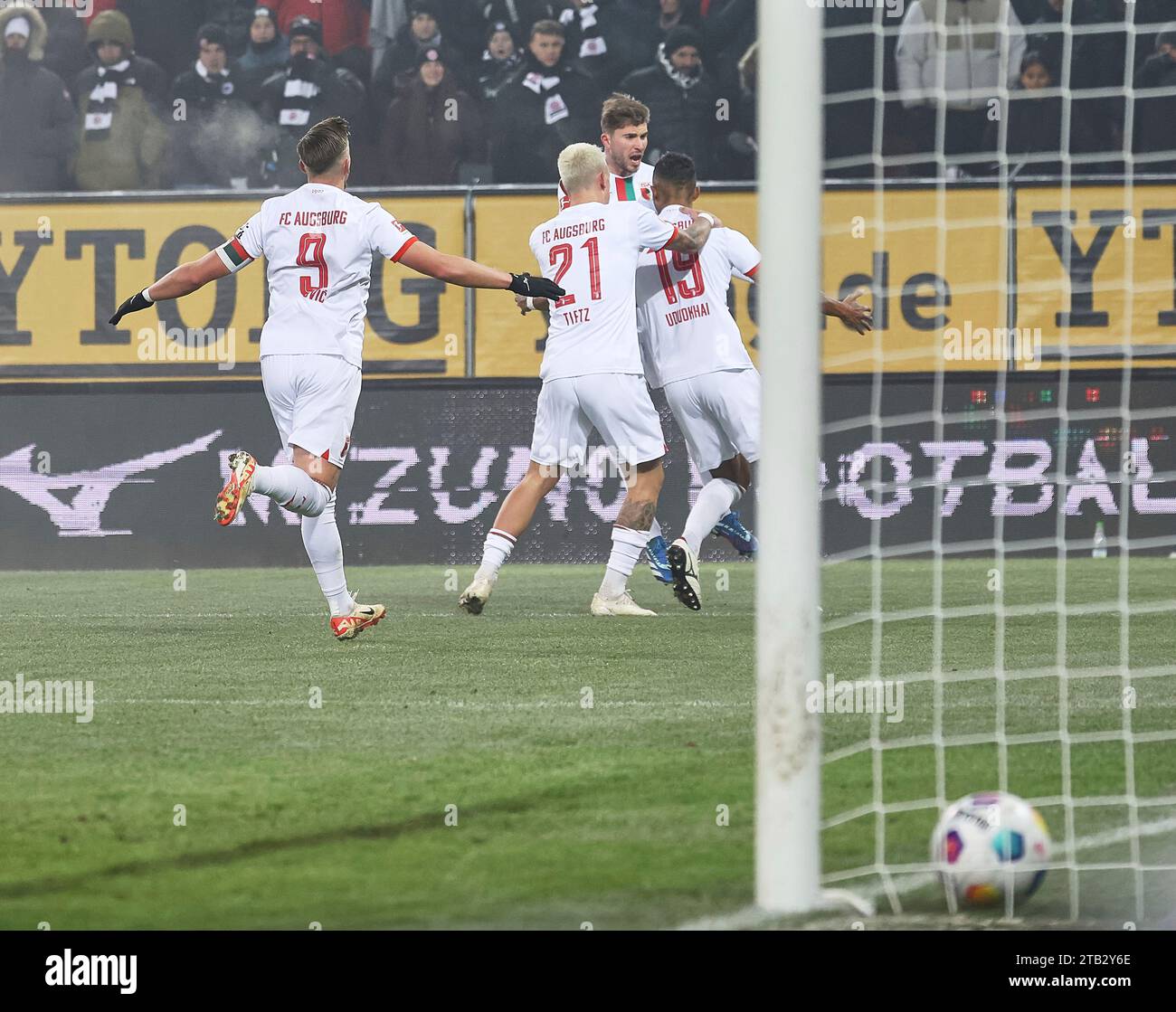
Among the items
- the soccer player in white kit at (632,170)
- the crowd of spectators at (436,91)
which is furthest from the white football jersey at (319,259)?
the crowd of spectators at (436,91)

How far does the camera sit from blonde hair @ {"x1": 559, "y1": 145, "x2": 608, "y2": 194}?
724 centimetres

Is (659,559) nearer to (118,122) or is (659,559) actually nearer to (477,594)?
(477,594)

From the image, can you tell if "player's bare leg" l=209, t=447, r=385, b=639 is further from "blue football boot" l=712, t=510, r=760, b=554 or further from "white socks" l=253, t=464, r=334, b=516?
"blue football boot" l=712, t=510, r=760, b=554

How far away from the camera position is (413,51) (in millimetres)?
11820

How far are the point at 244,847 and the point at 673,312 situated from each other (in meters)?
5.07

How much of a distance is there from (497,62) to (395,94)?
28.7 inches

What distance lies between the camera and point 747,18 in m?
11.8

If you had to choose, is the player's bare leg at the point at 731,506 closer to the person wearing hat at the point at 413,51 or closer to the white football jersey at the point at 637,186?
the white football jersey at the point at 637,186

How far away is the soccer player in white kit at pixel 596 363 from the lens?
7.34 metres

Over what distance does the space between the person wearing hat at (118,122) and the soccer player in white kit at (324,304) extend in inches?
213

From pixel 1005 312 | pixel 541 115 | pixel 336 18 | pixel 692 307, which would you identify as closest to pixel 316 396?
pixel 692 307

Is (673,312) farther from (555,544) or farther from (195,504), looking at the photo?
(195,504)

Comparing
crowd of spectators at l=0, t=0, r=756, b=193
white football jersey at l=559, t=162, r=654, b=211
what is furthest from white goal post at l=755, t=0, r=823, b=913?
crowd of spectators at l=0, t=0, r=756, b=193

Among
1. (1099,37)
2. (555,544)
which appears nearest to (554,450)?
(555,544)
